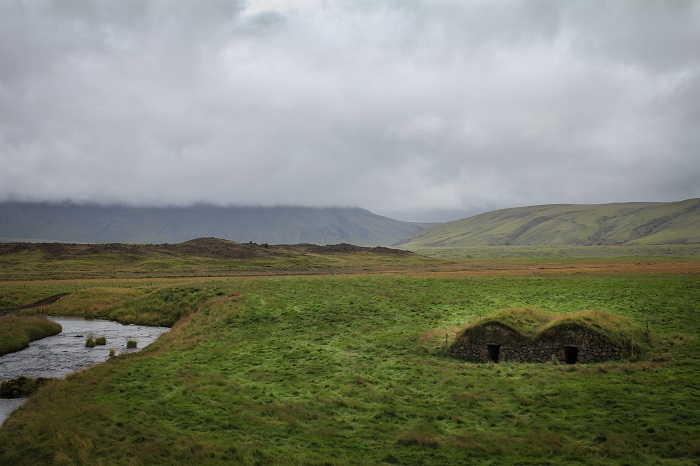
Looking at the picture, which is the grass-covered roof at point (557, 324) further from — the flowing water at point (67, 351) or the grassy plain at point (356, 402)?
the flowing water at point (67, 351)

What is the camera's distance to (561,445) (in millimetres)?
21438

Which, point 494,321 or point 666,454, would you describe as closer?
point 666,454

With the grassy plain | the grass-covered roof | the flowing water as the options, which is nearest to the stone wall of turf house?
the grass-covered roof

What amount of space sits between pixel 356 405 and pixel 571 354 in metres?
20.2

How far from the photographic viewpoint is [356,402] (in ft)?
91.6

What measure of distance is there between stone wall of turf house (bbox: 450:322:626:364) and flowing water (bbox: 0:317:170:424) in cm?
3308

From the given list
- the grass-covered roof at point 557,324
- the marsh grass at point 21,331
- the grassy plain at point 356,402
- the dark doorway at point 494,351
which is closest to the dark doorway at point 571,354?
the grass-covered roof at point 557,324

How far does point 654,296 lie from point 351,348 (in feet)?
141

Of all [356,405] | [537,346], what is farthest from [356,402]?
[537,346]

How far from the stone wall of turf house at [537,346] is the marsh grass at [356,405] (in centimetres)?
233

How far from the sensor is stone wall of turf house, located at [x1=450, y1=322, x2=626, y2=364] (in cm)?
3638

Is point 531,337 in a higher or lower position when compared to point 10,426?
higher

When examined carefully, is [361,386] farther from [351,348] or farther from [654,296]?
[654,296]

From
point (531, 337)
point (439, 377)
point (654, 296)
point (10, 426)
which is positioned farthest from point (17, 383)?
point (654, 296)
